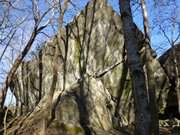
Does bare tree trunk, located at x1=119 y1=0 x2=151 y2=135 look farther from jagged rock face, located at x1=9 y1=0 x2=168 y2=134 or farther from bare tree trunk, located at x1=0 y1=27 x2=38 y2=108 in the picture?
bare tree trunk, located at x1=0 y1=27 x2=38 y2=108

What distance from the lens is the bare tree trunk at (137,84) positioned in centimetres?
804

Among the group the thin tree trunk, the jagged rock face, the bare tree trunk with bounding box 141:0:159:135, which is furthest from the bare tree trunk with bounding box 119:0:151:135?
the thin tree trunk

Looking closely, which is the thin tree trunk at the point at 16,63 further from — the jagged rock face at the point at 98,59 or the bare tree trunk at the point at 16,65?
the jagged rock face at the point at 98,59

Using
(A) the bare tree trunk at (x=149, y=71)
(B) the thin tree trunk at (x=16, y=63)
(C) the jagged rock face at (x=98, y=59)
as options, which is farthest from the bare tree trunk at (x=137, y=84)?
(B) the thin tree trunk at (x=16, y=63)

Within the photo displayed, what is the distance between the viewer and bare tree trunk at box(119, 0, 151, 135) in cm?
804

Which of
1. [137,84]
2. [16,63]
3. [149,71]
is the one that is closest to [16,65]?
[16,63]

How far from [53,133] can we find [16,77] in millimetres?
12469

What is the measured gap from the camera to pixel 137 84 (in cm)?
820

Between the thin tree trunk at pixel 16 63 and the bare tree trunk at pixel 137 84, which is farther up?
the thin tree trunk at pixel 16 63

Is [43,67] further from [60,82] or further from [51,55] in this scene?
[60,82]

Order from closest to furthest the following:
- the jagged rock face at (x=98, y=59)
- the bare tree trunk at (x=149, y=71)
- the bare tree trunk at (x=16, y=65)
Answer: the bare tree trunk at (x=149, y=71)
the bare tree trunk at (x=16, y=65)
the jagged rock face at (x=98, y=59)

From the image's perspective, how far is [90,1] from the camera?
71.6 feet

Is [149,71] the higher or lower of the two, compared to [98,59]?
lower

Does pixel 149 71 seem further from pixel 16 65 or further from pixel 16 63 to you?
pixel 16 63
